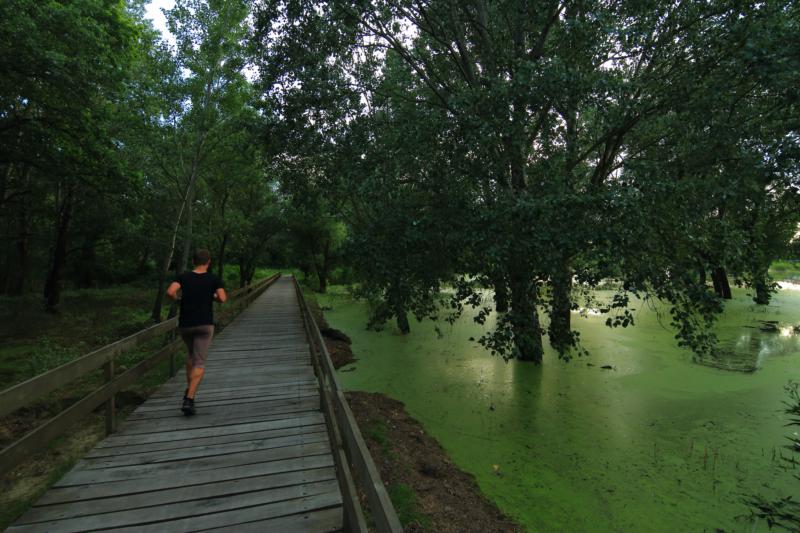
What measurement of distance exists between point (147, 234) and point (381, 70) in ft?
40.3

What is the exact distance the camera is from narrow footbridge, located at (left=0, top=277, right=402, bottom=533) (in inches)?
110

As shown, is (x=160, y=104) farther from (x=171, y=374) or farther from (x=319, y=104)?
(x=171, y=374)

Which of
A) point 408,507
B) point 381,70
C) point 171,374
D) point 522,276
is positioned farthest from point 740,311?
point 171,374

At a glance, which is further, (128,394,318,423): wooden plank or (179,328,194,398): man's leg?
(128,394,318,423): wooden plank

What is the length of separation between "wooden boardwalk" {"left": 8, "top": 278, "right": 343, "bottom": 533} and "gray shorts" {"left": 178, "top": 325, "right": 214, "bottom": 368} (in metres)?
0.75

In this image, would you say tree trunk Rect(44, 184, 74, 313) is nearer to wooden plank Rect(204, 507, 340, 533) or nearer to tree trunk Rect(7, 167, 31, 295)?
tree trunk Rect(7, 167, 31, 295)

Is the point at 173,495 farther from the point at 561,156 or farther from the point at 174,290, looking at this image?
the point at 561,156

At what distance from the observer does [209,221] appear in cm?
1988

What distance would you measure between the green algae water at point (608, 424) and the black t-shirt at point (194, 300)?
4308 millimetres

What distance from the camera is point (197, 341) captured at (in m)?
4.79

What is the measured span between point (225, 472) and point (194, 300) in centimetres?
213

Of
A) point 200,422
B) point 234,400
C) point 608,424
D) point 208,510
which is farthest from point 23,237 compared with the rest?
point 608,424

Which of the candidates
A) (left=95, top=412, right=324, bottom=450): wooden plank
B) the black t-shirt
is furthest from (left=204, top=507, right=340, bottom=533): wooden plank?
the black t-shirt

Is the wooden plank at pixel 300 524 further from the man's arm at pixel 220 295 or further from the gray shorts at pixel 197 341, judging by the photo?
the man's arm at pixel 220 295
